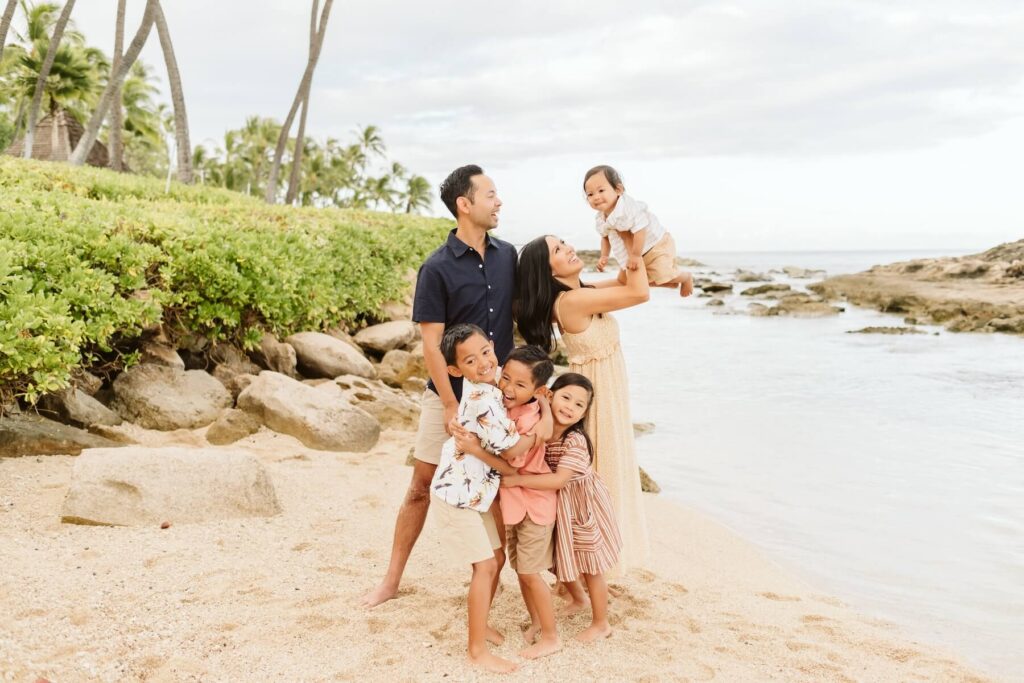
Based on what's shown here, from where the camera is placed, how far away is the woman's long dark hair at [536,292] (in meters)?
4.21

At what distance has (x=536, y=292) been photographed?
4227mm

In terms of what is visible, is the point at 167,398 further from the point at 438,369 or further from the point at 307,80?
the point at 307,80

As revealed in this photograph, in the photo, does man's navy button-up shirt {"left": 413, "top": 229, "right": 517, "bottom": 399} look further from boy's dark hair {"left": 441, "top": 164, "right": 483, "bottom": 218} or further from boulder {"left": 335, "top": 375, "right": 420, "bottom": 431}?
boulder {"left": 335, "top": 375, "right": 420, "bottom": 431}

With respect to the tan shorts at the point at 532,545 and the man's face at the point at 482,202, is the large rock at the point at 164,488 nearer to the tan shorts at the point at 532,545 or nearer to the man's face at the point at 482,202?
the tan shorts at the point at 532,545

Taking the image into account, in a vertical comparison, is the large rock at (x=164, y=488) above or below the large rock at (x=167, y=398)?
below

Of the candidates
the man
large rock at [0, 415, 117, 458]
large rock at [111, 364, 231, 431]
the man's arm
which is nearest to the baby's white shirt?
the man

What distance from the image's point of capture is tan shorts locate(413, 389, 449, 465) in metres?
4.21

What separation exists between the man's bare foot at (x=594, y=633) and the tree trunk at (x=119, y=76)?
17.2 meters

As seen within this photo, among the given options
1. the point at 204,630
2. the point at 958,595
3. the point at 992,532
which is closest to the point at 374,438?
the point at 204,630

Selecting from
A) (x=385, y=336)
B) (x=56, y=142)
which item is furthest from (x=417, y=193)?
(x=385, y=336)

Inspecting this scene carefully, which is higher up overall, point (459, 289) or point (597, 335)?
point (459, 289)

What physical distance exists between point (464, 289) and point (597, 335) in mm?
728

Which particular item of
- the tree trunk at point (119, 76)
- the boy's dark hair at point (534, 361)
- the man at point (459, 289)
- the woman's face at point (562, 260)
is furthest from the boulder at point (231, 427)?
the tree trunk at point (119, 76)

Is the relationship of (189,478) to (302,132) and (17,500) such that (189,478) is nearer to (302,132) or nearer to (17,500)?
(17,500)
